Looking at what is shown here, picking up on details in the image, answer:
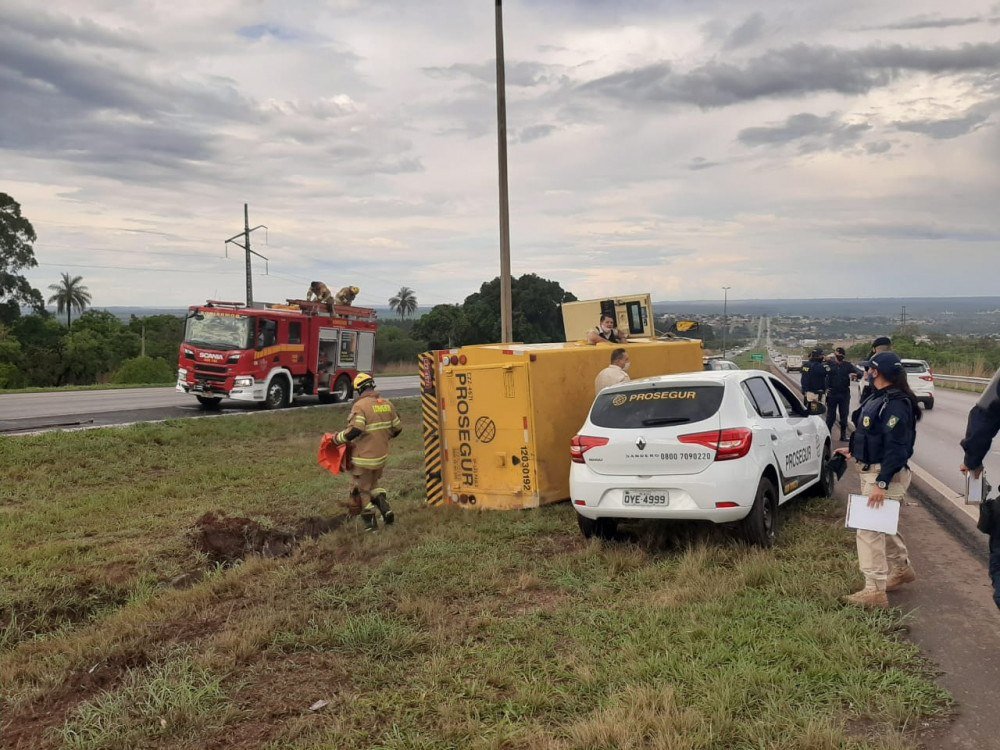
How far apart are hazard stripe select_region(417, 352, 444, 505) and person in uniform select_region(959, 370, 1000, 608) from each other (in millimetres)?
6006

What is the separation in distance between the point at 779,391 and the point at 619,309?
6506 millimetres

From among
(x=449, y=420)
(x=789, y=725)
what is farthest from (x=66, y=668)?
(x=449, y=420)

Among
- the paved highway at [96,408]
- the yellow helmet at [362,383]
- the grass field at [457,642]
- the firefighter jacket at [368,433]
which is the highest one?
the yellow helmet at [362,383]

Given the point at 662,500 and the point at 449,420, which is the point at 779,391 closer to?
the point at 662,500

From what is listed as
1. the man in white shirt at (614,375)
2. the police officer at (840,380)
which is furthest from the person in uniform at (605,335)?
the police officer at (840,380)

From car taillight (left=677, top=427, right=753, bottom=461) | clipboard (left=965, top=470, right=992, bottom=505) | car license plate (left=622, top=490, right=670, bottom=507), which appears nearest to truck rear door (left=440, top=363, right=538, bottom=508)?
car license plate (left=622, top=490, right=670, bottom=507)

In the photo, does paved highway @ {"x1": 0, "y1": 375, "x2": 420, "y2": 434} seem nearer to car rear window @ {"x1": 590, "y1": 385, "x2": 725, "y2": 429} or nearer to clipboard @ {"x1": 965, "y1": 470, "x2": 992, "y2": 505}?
car rear window @ {"x1": 590, "y1": 385, "x2": 725, "y2": 429}

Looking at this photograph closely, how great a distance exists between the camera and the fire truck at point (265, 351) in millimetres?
18422

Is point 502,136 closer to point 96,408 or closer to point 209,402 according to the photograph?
point 209,402

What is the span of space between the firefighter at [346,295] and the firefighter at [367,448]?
13967 mm

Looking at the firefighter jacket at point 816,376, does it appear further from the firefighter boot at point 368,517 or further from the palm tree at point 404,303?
the palm tree at point 404,303

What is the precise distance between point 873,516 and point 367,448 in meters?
5.02

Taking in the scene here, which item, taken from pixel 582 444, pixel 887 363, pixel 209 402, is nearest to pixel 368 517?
pixel 582 444

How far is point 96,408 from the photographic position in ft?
60.7
